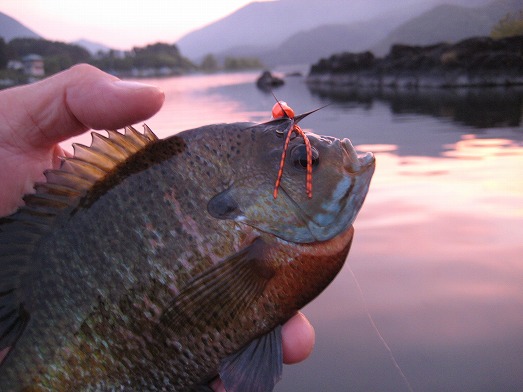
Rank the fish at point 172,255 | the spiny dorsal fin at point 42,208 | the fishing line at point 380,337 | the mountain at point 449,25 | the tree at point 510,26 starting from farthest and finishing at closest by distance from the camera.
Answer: the mountain at point 449,25, the tree at point 510,26, the fishing line at point 380,337, the spiny dorsal fin at point 42,208, the fish at point 172,255

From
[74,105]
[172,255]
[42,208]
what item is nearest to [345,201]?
[172,255]

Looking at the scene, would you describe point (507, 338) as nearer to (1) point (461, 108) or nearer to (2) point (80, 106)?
(2) point (80, 106)

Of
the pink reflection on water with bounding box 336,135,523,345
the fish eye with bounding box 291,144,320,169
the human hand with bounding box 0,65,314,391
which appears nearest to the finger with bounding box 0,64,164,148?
the human hand with bounding box 0,65,314,391

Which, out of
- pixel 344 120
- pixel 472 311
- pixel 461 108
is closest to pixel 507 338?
pixel 472 311

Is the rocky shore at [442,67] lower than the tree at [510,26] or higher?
lower

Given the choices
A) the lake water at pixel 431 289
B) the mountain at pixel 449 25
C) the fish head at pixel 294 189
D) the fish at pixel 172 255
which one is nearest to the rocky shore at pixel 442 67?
the lake water at pixel 431 289

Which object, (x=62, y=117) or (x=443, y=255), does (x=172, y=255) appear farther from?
(x=443, y=255)

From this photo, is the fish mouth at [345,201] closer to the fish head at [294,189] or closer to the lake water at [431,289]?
the fish head at [294,189]
